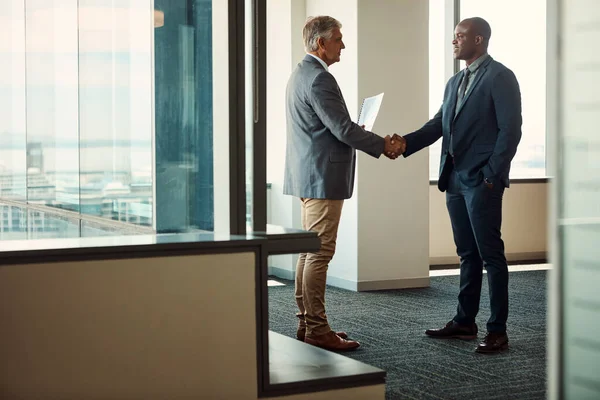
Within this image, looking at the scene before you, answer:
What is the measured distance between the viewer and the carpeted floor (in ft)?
10.9

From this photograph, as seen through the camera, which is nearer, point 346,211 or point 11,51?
point 11,51

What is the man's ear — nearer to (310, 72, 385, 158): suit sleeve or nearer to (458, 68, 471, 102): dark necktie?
(310, 72, 385, 158): suit sleeve

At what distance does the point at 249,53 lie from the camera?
116 inches

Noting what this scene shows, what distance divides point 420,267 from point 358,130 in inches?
97.5

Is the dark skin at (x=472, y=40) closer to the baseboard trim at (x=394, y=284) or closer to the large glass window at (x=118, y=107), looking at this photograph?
the large glass window at (x=118, y=107)

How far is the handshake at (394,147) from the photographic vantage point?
4.32 metres

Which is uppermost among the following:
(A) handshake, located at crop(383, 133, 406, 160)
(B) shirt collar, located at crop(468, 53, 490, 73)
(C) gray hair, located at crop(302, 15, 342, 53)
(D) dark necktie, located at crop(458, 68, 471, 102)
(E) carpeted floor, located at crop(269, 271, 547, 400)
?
(C) gray hair, located at crop(302, 15, 342, 53)

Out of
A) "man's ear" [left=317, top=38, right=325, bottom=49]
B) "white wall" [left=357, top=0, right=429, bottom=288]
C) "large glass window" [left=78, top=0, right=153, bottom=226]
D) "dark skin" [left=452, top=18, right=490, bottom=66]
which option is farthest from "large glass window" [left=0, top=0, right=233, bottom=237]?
"white wall" [left=357, top=0, right=429, bottom=288]

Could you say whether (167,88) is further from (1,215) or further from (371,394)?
(371,394)

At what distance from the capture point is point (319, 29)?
4.02m

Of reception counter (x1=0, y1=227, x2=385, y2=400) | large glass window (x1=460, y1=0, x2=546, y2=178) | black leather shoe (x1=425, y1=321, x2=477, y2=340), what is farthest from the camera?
large glass window (x1=460, y1=0, x2=546, y2=178)

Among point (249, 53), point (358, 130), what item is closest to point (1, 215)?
point (249, 53)

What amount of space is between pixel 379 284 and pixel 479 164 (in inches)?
84.8

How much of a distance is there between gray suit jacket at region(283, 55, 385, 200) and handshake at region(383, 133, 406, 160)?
24 centimetres
